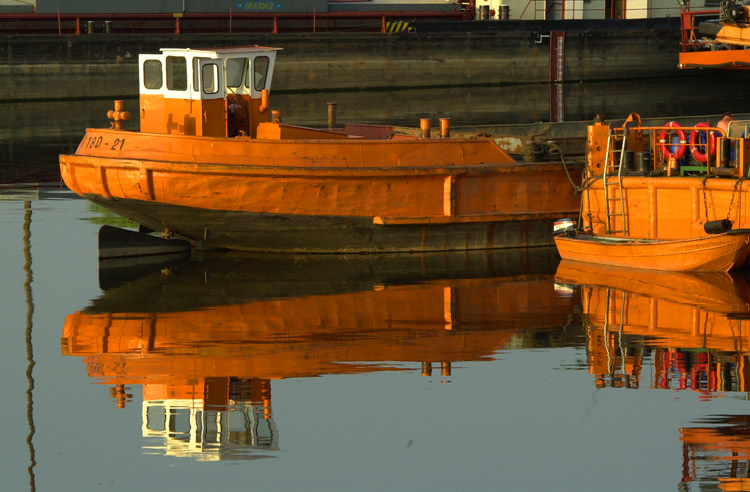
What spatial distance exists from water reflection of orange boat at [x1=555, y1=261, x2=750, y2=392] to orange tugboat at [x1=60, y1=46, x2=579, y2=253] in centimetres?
136

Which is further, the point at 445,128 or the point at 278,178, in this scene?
the point at 445,128

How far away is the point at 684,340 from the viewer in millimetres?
12062

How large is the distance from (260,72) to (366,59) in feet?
84.4

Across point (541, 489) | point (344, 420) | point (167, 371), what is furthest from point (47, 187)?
point (541, 489)

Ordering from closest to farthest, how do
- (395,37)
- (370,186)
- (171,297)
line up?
(171,297) → (370,186) → (395,37)

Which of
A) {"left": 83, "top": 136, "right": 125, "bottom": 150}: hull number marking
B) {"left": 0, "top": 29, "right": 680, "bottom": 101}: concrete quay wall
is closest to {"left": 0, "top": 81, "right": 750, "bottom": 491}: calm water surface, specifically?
{"left": 83, "top": 136, "right": 125, "bottom": 150}: hull number marking

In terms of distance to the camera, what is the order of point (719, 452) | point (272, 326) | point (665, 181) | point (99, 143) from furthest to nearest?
1. point (99, 143)
2. point (665, 181)
3. point (272, 326)
4. point (719, 452)

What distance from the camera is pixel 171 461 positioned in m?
9.09

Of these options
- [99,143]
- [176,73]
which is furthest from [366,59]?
[99,143]

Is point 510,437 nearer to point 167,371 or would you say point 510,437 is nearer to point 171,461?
point 171,461

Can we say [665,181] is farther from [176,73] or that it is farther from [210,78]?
[176,73]

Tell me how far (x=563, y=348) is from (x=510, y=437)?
8.95 feet

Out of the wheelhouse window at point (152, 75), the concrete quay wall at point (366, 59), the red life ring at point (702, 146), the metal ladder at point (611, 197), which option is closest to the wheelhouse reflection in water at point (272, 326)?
the metal ladder at point (611, 197)

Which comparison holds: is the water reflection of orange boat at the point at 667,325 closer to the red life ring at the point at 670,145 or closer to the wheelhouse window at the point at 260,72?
the red life ring at the point at 670,145
